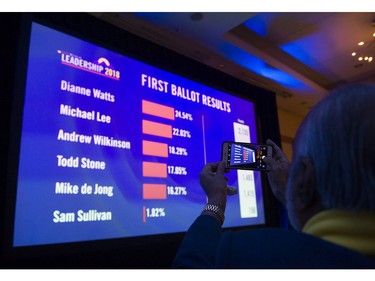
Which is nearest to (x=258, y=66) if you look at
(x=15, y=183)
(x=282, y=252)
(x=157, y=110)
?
(x=157, y=110)

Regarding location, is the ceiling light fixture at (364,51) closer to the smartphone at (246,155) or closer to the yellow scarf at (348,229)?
the smartphone at (246,155)

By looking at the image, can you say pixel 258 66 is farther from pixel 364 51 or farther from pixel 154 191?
pixel 154 191

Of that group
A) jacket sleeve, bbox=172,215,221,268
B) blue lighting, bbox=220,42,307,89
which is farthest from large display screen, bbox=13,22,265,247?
blue lighting, bbox=220,42,307,89

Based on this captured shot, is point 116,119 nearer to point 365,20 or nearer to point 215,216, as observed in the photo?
point 215,216

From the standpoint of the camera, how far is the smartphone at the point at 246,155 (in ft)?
4.02

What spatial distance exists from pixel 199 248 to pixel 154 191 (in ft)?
3.55

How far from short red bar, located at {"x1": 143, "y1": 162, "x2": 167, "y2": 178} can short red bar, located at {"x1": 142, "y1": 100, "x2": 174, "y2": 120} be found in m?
0.30

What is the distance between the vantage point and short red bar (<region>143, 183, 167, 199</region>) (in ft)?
5.58

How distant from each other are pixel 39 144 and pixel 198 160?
0.97 m

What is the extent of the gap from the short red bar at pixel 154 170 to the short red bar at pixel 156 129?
176 mm

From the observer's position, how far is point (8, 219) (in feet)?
4.06

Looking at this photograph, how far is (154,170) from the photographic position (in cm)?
175

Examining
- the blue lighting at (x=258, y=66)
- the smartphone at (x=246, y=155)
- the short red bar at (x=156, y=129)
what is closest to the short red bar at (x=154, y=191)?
the short red bar at (x=156, y=129)
